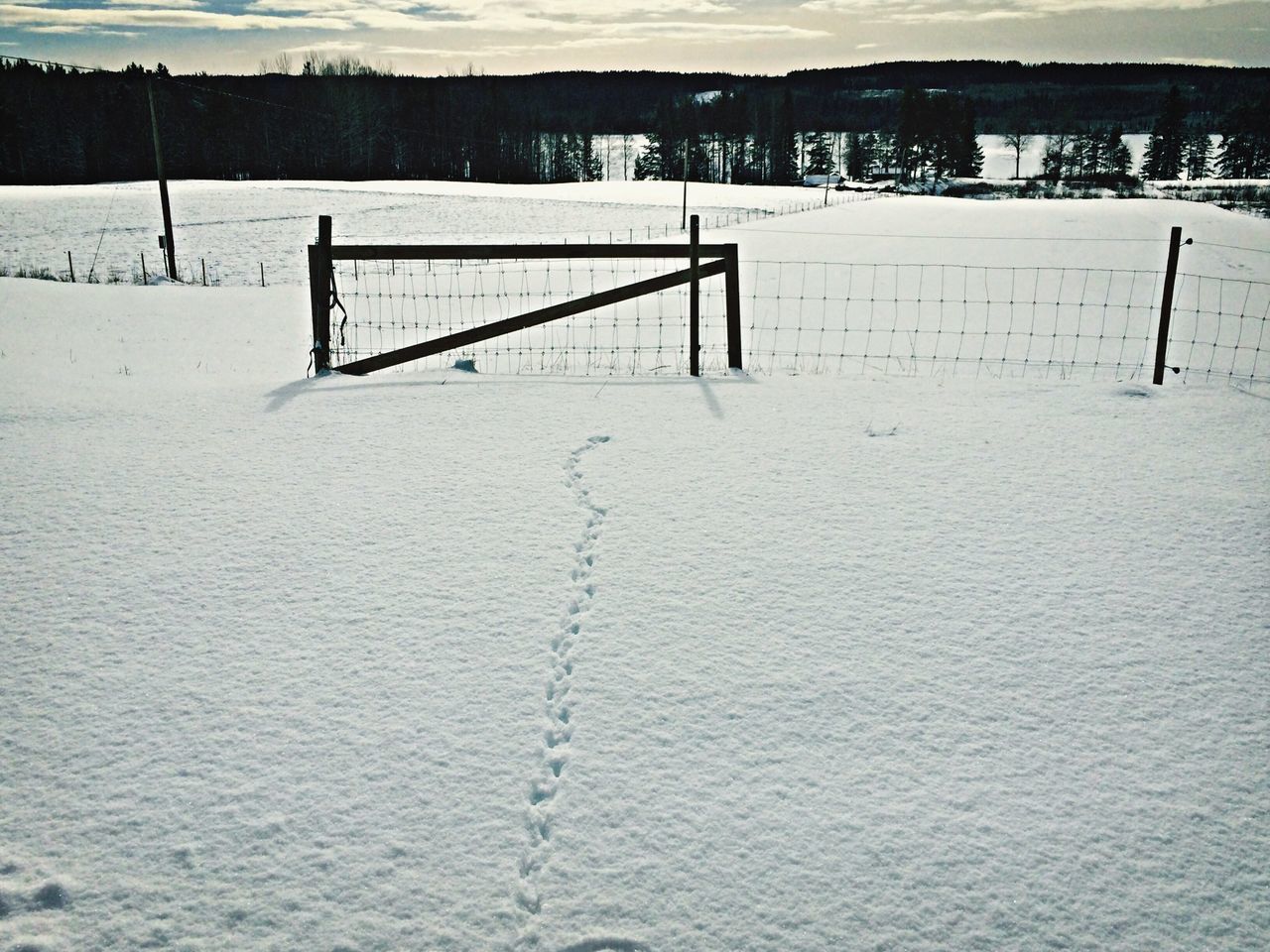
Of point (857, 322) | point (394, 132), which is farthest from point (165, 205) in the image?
point (394, 132)

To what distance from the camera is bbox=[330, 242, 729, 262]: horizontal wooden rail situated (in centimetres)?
741

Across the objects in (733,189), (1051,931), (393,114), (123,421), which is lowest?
(1051,931)

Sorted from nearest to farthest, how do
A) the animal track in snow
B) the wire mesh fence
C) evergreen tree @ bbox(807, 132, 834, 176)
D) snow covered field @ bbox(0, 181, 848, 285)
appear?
the animal track in snow, the wire mesh fence, snow covered field @ bbox(0, 181, 848, 285), evergreen tree @ bbox(807, 132, 834, 176)

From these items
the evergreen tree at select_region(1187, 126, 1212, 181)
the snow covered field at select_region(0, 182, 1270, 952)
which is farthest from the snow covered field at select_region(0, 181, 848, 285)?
the evergreen tree at select_region(1187, 126, 1212, 181)

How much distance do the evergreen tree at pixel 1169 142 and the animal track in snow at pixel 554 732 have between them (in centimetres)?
10647

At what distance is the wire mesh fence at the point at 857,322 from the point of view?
10.9 meters

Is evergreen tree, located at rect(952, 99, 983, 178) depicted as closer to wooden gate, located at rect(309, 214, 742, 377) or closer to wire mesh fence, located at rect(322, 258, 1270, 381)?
wire mesh fence, located at rect(322, 258, 1270, 381)

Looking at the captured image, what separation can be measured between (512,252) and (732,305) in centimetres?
201

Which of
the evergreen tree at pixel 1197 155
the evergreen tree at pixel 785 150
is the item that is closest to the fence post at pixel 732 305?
the evergreen tree at pixel 785 150

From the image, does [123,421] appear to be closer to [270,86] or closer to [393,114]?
[393,114]

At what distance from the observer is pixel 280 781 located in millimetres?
2727

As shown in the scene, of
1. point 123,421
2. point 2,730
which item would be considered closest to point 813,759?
point 2,730

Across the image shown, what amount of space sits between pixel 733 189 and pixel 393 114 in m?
41.9

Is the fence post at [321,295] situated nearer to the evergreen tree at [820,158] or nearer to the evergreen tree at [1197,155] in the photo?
the evergreen tree at [820,158]
